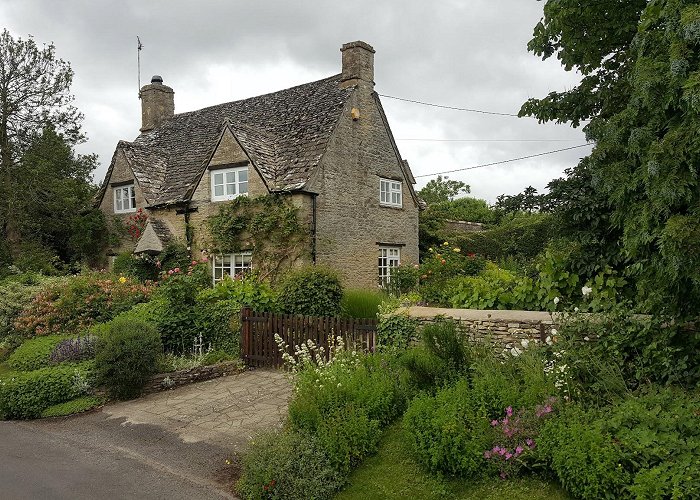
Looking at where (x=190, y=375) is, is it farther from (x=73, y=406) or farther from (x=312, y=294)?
(x=312, y=294)

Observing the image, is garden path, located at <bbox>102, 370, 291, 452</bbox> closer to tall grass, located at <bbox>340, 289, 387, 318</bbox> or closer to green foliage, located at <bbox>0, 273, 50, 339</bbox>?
tall grass, located at <bbox>340, 289, 387, 318</bbox>

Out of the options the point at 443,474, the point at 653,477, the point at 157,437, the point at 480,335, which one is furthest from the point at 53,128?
the point at 653,477

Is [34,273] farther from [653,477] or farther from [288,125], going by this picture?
[653,477]

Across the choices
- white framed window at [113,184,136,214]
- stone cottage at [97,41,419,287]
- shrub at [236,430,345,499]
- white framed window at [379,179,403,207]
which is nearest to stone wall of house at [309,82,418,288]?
stone cottage at [97,41,419,287]

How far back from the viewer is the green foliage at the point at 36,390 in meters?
9.66

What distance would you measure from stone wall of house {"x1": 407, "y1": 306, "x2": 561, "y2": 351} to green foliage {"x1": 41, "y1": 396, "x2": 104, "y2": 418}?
6443 mm

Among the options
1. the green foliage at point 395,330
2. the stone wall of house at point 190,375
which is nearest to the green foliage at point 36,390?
the stone wall of house at point 190,375

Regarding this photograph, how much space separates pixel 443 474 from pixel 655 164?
3983 mm

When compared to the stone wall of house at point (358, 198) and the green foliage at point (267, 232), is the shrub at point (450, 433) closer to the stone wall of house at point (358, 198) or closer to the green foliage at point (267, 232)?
the green foliage at point (267, 232)

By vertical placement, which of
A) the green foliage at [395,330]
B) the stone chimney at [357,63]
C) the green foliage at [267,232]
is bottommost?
the green foliage at [395,330]

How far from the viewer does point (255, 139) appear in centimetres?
1906

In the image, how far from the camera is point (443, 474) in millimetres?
5746

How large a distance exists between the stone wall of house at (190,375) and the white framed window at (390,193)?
36.6ft

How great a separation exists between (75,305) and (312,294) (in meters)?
6.79
